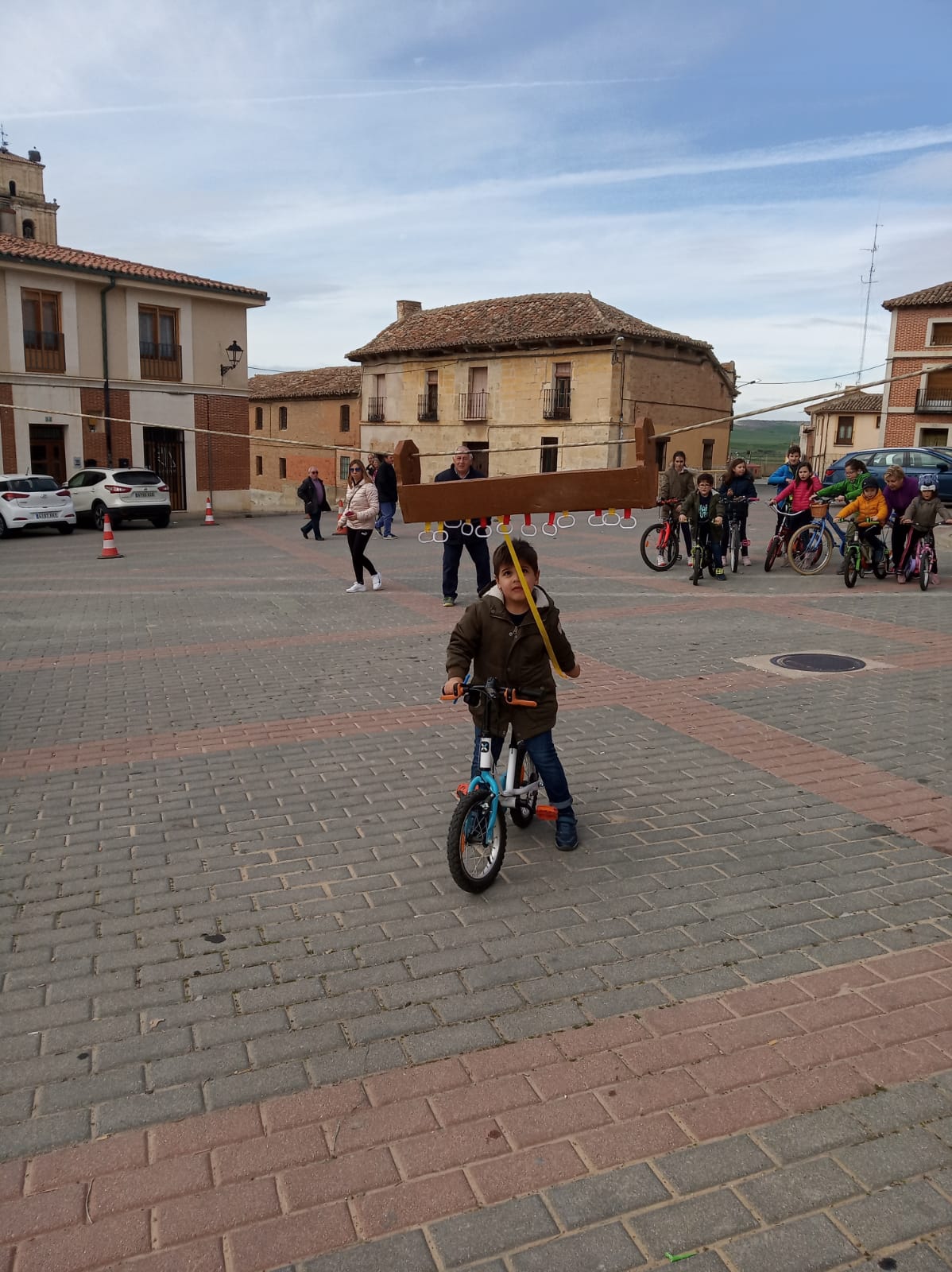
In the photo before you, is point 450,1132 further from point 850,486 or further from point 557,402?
point 557,402

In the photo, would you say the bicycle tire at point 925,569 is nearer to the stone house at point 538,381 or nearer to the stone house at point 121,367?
the stone house at point 121,367

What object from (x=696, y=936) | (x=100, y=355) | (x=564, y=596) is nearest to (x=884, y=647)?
(x=564, y=596)

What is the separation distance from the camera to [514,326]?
41875 mm

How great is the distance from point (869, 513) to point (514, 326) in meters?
31.1

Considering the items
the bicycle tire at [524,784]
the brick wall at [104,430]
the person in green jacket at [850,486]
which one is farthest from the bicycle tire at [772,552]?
the brick wall at [104,430]

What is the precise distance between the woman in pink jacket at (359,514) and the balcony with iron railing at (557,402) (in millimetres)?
28769

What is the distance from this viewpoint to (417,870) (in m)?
4.46

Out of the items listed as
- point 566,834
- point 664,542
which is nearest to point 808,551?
point 664,542

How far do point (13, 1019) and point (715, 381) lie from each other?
43.0 metres

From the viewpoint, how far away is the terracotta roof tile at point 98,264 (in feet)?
85.9

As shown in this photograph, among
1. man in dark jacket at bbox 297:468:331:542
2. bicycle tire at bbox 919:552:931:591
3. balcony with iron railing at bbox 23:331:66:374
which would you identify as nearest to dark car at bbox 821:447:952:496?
man in dark jacket at bbox 297:468:331:542

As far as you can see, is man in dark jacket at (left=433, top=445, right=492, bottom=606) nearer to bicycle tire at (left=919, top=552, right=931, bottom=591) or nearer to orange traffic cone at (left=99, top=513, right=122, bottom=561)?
bicycle tire at (left=919, top=552, right=931, bottom=591)

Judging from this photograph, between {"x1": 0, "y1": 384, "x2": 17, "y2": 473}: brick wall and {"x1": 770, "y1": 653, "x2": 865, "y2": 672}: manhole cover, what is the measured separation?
23.8 m

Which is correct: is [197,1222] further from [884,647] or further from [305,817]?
[884,647]
